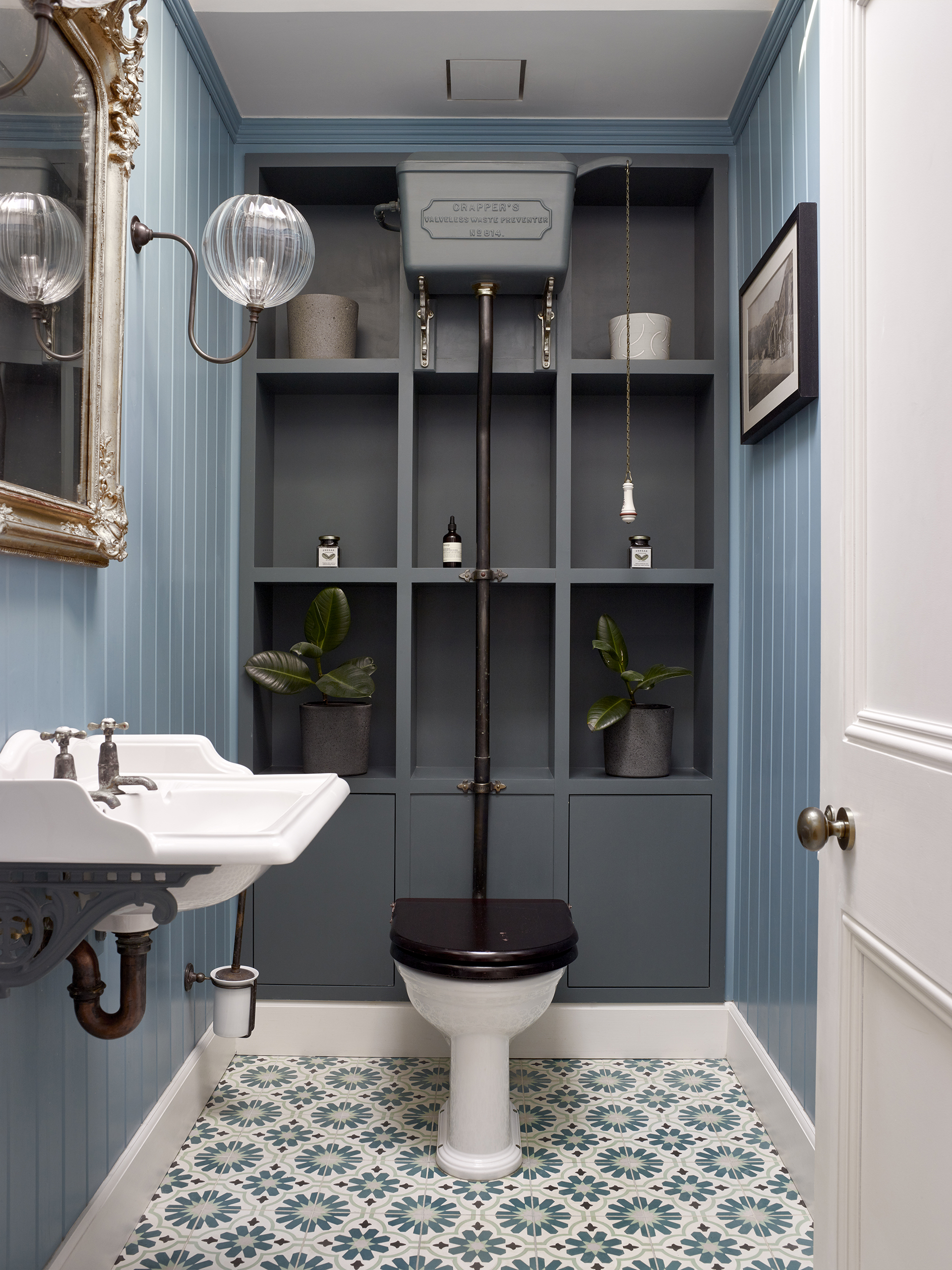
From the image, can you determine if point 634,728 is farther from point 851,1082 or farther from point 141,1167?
point 141,1167

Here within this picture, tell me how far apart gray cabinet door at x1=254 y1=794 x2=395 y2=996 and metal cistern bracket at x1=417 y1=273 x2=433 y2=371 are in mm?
1171

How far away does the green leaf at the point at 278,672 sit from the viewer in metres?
2.25

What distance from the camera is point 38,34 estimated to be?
3.82ft

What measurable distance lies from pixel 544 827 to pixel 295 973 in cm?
77

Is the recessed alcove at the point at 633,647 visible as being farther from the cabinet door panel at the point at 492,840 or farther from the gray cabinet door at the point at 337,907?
the gray cabinet door at the point at 337,907

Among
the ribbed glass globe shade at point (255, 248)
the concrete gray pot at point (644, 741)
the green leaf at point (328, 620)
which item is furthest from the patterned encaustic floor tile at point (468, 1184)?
the ribbed glass globe shade at point (255, 248)

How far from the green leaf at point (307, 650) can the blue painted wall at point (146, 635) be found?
208mm

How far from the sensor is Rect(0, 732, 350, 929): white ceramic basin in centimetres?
96

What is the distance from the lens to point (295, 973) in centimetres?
239

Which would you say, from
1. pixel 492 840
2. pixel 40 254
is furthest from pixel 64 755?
pixel 492 840

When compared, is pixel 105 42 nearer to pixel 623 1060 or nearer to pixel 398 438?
pixel 398 438

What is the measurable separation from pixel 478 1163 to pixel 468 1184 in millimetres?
43

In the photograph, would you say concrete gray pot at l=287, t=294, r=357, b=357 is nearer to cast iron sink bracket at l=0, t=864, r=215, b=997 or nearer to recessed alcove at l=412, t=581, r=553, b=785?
recessed alcove at l=412, t=581, r=553, b=785

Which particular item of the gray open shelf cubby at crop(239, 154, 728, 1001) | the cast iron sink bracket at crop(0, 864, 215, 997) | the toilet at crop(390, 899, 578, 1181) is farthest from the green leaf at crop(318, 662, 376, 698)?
the cast iron sink bracket at crop(0, 864, 215, 997)
